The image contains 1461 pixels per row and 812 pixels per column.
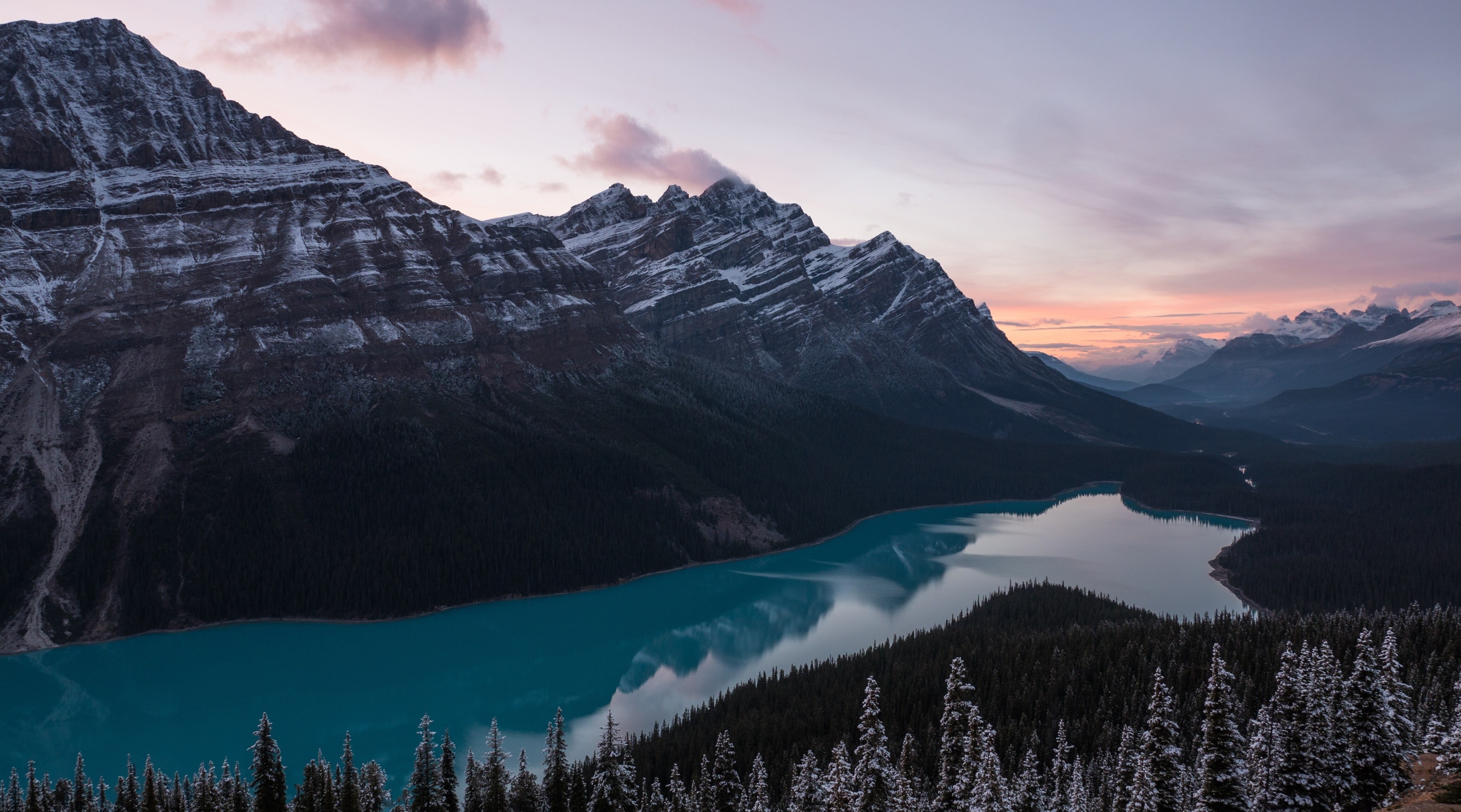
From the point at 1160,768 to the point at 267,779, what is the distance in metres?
42.7

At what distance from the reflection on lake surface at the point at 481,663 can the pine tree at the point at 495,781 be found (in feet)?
112

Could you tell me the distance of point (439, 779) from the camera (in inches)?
1817

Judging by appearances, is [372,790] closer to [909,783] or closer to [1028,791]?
[909,783]

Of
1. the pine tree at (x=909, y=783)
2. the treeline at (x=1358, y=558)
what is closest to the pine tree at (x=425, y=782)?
the pine tree at (x=909, y=783)

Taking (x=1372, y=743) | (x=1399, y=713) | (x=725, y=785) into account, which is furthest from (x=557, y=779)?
(x=1399, y=713)

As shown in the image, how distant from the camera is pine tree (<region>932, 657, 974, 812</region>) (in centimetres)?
3231

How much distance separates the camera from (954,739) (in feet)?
109

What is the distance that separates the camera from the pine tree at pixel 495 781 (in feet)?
160

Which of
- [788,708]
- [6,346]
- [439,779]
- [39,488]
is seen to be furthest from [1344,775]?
[6,346]

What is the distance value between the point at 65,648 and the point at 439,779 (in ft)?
330

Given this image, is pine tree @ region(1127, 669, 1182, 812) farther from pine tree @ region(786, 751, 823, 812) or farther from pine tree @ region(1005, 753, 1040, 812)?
pine tree @ region(786, 751, 823, 812)

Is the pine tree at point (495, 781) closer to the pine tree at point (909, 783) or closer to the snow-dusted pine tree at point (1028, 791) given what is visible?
the pine tree at point (909, 783)

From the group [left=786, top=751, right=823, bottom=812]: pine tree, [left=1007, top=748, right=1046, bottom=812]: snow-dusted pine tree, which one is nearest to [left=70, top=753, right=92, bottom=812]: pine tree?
[left=786, top=751, right=823, bottom=812]: pine tree

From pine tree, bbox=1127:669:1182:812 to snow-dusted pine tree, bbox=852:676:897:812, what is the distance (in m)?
9.18
